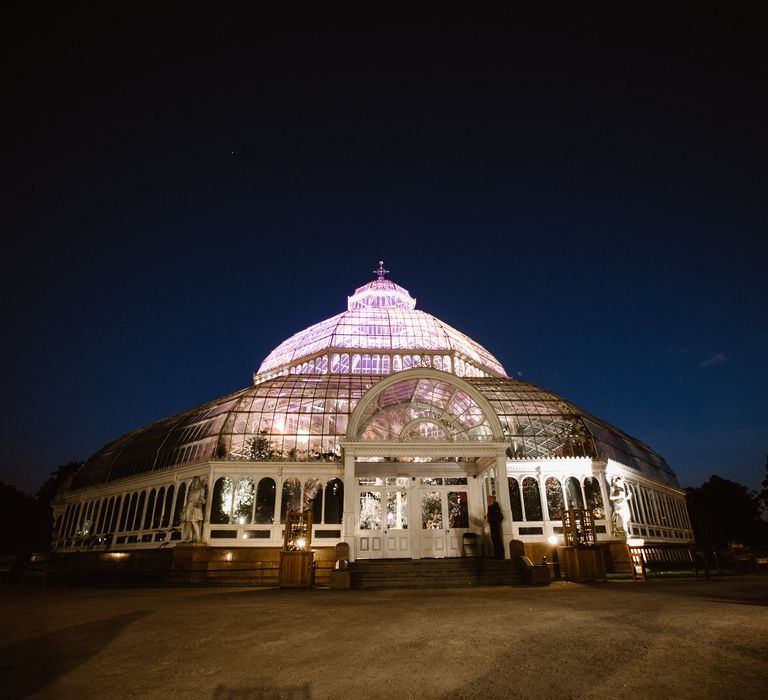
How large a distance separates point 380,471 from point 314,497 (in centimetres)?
317

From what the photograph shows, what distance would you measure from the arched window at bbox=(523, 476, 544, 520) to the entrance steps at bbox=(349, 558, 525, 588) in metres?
4.75

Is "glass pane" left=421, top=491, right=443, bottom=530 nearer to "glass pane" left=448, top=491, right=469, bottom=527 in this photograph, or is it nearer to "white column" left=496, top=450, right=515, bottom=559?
"glass pane" left=448, top=491, right=469, bottom=527

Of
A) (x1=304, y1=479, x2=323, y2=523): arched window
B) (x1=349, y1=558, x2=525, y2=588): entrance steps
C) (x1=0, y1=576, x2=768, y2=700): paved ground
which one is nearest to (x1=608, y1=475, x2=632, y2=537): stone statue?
(x1=349, y1=558, x2=525, y2=588): entrance steps

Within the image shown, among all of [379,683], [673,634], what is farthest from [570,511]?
[379,683]

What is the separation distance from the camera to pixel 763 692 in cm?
440

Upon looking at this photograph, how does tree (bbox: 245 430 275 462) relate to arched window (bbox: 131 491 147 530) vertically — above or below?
above

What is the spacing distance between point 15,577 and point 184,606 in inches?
627

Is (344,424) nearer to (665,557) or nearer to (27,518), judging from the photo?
(665,557)

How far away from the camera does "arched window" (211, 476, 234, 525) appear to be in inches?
830

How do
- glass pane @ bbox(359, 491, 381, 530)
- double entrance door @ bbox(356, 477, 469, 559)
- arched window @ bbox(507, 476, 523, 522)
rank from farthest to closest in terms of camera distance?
arched window @ bbox(507, 476, 523, 522)
glass pane @ bbox(359, 491, 381, 530)
double entrance door @ bbox(356, 477, 469, 559)

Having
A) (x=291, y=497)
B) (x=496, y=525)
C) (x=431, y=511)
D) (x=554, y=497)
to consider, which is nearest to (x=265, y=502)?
(x=291, y=497)

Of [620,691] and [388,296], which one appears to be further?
[388,296]

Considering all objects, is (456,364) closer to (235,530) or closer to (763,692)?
(235,530)

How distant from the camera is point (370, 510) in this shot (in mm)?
21172
